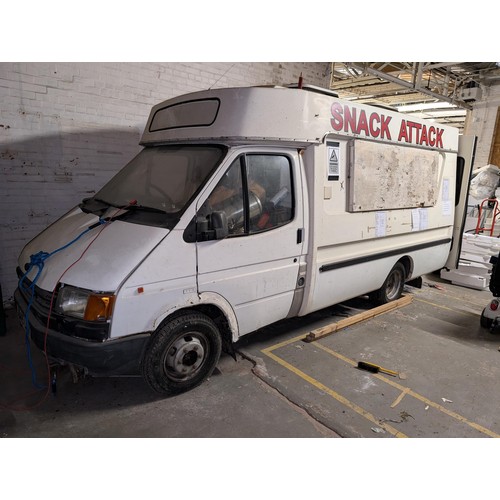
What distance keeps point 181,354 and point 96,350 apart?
2.46 ft

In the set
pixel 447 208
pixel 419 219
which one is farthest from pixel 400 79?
pixel 419 219

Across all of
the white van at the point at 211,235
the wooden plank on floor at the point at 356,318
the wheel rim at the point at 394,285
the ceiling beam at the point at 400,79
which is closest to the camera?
the white van at the point at 211,235

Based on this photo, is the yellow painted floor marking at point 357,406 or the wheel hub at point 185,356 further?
the wheel hub at point 185,356

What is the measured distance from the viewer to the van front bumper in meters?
2.74

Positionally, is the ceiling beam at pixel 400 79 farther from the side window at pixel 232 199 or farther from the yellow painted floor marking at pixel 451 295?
the side window at pixel 232 199

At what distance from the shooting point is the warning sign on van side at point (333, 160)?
157 inches

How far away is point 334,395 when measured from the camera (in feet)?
11.1

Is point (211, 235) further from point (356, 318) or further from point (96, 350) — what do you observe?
point (356, 318)

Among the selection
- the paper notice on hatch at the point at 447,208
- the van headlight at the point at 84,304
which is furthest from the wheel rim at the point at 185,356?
the paper notice on hatch at the point at 447,208

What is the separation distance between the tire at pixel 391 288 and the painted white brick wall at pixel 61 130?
452 centimetres

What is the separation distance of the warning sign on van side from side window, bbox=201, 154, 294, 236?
58 cm

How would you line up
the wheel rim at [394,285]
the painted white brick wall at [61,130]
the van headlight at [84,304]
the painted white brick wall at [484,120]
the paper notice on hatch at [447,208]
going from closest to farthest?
1. the van headlight at [84,304]
2. the painted white brick wall at [61,130]
3. the wheel rim at [394,285]
4. the paper notice on hatch at [447,208]
5. the painted white brick wall at [484,120]

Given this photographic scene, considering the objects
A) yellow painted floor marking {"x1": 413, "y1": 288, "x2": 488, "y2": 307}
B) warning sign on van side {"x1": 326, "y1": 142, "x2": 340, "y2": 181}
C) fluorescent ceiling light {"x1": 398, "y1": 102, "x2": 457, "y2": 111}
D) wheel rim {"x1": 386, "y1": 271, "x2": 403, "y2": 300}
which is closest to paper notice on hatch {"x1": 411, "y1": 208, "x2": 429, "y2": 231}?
wheel rim {"x1": 386, "y1": 271, "x2": 403, "y2": 300}

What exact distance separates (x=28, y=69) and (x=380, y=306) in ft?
19.4
